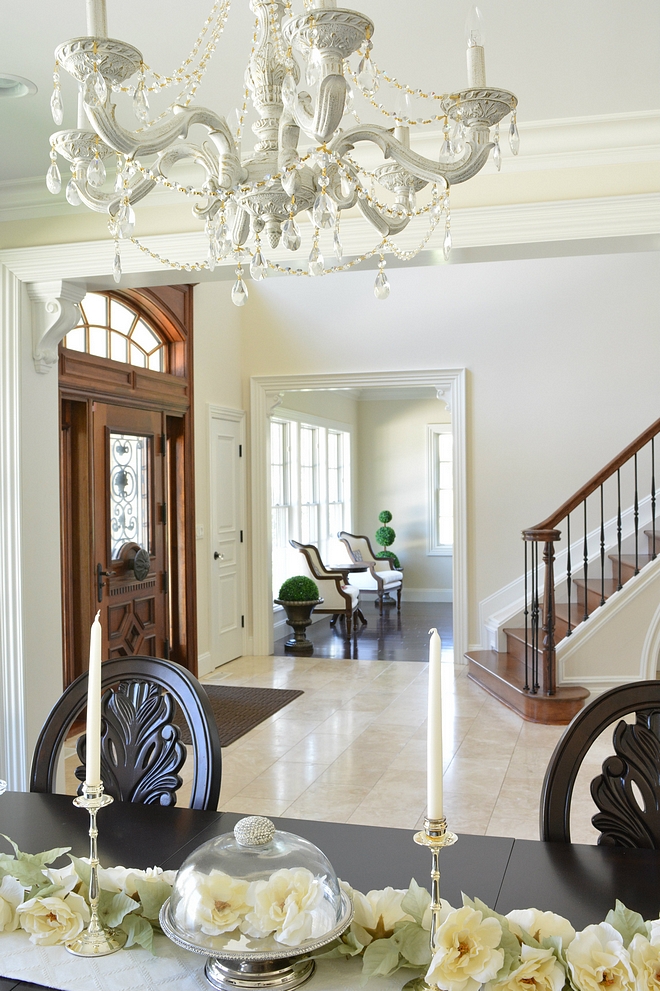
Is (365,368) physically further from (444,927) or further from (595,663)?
(444,927)

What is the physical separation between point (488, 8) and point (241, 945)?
234cm

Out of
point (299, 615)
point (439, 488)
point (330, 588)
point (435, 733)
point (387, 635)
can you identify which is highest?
point (439, 488)

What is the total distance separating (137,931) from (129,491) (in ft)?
16.2

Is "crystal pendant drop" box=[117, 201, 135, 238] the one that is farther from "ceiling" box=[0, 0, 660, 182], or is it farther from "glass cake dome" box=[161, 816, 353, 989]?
"ceiling" box=[0, 0, 660, 182]

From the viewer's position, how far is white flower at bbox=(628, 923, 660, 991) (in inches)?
41.9

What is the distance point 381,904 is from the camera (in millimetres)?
1231

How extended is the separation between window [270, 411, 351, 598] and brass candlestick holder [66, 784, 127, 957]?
25.5 feet

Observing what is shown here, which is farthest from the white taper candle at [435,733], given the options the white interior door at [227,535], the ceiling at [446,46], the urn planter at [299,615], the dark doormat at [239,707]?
the urn planter at [299,615]

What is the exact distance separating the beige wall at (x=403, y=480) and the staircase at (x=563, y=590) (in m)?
4.87

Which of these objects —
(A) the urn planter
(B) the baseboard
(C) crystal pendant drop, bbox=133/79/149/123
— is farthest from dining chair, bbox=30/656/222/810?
(B) the baseboard

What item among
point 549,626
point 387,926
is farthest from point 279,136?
point 549,626

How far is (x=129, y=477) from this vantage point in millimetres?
6035

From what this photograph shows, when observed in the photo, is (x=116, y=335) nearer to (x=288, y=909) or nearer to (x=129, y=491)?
(x=129, y=491)

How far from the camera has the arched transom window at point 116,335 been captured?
558 cm
